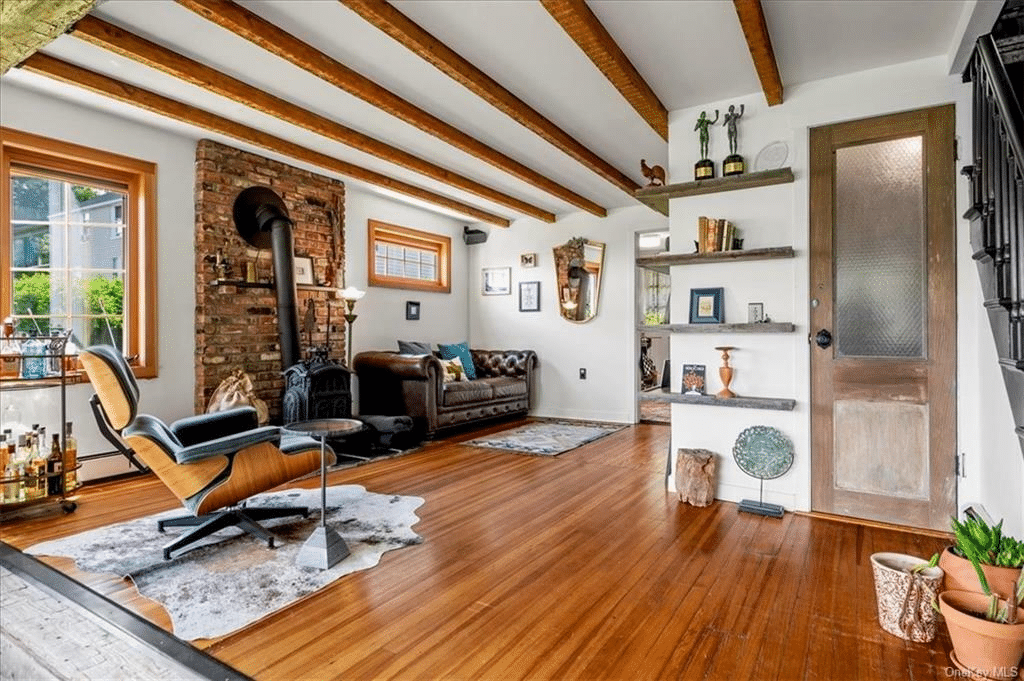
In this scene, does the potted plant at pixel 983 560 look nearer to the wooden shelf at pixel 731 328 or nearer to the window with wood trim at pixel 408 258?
the wooden shelf at pixel 731 328

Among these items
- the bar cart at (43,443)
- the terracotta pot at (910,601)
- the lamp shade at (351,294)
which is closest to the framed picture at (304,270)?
the lamp shade at (351,294)

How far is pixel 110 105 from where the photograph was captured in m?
3.81

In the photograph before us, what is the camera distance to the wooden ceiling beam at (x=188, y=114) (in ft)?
10.3

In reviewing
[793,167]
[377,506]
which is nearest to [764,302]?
[793,167]

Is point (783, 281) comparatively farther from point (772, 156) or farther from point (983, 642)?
point (983, 642)

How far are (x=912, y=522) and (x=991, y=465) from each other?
621 mm

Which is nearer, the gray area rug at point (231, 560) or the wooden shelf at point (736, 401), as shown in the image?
the gray area rug at point (231, 560)

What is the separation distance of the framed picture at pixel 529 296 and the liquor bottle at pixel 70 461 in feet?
16.4

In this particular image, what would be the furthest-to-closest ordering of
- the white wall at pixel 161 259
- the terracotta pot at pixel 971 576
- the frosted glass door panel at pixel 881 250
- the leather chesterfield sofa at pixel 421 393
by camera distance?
the leather chesterfield sofa at pixel 421 393 < the white wall at pixel 161 259 < the frosted glass door panel at pixel 881 250 < the terracotta pot at pixel 971 576

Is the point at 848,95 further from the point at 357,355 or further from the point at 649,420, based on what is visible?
the point at 357,355

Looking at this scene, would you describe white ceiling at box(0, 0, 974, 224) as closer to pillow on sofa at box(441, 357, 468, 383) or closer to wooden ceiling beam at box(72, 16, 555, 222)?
wooden ceiling beam at box(72, 16, 555, 222)

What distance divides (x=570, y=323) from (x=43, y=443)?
5.31 m

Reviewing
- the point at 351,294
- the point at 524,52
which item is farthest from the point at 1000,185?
the point at 351,294

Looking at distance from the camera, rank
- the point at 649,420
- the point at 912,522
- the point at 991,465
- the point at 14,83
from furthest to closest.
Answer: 1. the point at 649,420
2. the point at 14,83
3. the point at 912,522
4. the point at 991,465
